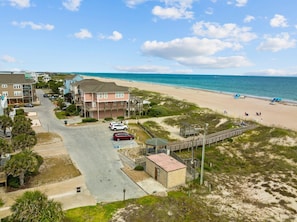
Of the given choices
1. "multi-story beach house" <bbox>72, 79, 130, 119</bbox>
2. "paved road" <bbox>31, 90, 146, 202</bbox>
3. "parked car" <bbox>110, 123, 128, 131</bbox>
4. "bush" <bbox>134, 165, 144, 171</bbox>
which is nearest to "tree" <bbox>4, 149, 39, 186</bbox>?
"paved road" <bbox>31, 90, 146, 202</bbox>

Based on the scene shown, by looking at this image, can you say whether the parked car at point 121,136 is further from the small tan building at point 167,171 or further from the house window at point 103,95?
the house window at point 103,95

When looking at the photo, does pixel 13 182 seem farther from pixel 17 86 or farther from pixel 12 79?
pixel 12 79

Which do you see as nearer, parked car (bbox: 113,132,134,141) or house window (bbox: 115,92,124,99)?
parked car (bbox: 113,132,134,141)

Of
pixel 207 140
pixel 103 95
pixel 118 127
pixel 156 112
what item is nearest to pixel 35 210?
pixel 207 140

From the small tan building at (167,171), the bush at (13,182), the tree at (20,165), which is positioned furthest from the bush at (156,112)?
the bush at (13,182)

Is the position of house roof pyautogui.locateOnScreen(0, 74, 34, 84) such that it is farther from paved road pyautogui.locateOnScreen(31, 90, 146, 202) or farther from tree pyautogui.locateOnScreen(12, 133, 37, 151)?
tree pyautogui.locateOnScreen(12, 133, 37, 151)

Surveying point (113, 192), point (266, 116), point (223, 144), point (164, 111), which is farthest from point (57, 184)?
point (266, 116)
